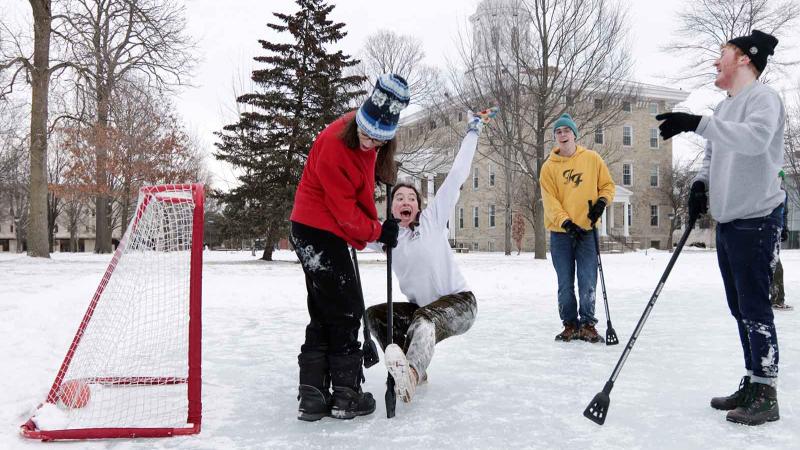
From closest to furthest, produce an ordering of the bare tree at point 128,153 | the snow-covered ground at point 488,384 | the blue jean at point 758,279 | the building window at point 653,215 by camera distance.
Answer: the snow-covered ground at point 488,384 → the blue jean at point 758,279 → the bare tree at point 128,153 → the building window at point 653,215

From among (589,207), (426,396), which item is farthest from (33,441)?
(589,207)

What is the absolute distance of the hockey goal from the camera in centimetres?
273

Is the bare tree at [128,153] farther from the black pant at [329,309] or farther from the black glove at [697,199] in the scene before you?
→ the black glove at [697,199]

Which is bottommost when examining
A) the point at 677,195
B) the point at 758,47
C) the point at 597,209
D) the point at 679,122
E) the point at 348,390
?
the point at 348,390

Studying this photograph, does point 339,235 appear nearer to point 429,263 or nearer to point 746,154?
point 429,263

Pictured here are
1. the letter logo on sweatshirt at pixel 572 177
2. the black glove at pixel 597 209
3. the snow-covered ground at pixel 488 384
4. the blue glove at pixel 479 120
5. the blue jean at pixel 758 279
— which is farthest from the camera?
the letter logo on sweatshirt at pixel 572 177

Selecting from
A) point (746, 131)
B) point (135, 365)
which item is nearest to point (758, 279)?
point (746, 131)

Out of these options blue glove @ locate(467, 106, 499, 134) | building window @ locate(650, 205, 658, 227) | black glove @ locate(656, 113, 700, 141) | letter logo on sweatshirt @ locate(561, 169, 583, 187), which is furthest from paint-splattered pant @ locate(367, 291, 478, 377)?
building window @ locate(650, 205, 658, 227)

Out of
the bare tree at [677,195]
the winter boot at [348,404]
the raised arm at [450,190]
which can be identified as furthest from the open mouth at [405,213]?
the bare tree at [677,195]

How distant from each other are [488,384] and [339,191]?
165 cm

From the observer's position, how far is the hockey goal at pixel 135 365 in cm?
273

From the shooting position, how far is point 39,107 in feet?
57.7

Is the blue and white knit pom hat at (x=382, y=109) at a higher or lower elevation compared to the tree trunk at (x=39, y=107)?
lower

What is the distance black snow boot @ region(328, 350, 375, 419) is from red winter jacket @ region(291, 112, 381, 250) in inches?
23.7
